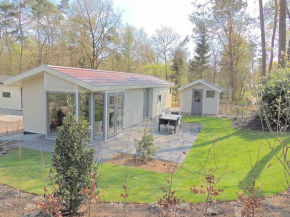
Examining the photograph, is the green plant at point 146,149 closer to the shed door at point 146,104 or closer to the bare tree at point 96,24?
the shed door at point 146,104

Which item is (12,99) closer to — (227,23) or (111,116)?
(111,116)

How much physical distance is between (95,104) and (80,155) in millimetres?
5531

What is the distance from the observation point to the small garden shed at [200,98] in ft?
51.5

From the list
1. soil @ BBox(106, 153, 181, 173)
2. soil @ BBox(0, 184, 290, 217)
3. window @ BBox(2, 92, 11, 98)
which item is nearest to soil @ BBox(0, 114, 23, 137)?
window @ BBox(2, 92, 11, 98)

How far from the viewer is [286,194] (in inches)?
165

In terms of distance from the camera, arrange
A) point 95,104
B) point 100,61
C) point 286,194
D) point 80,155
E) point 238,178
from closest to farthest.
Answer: point 80,155 → point 286,194 → point 238,178 → point 95,104 → point 100,61

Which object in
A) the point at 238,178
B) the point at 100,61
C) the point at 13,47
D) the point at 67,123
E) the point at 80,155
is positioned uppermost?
the point at 13,47

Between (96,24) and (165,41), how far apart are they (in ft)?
34.8

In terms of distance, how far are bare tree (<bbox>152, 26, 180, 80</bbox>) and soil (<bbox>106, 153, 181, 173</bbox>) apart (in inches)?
945

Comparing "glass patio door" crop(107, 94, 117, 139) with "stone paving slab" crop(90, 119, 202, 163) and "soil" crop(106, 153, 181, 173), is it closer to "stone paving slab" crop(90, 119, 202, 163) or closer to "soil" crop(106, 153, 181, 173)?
"stone paving slab" crop(90, 119, 202, 163)

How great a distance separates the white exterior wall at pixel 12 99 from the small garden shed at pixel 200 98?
577 inches

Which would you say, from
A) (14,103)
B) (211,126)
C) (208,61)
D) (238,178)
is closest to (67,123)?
(238,178)

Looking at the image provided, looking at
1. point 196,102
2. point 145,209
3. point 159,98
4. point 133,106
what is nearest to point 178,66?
point 196,102

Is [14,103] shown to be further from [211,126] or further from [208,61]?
[208,61]
